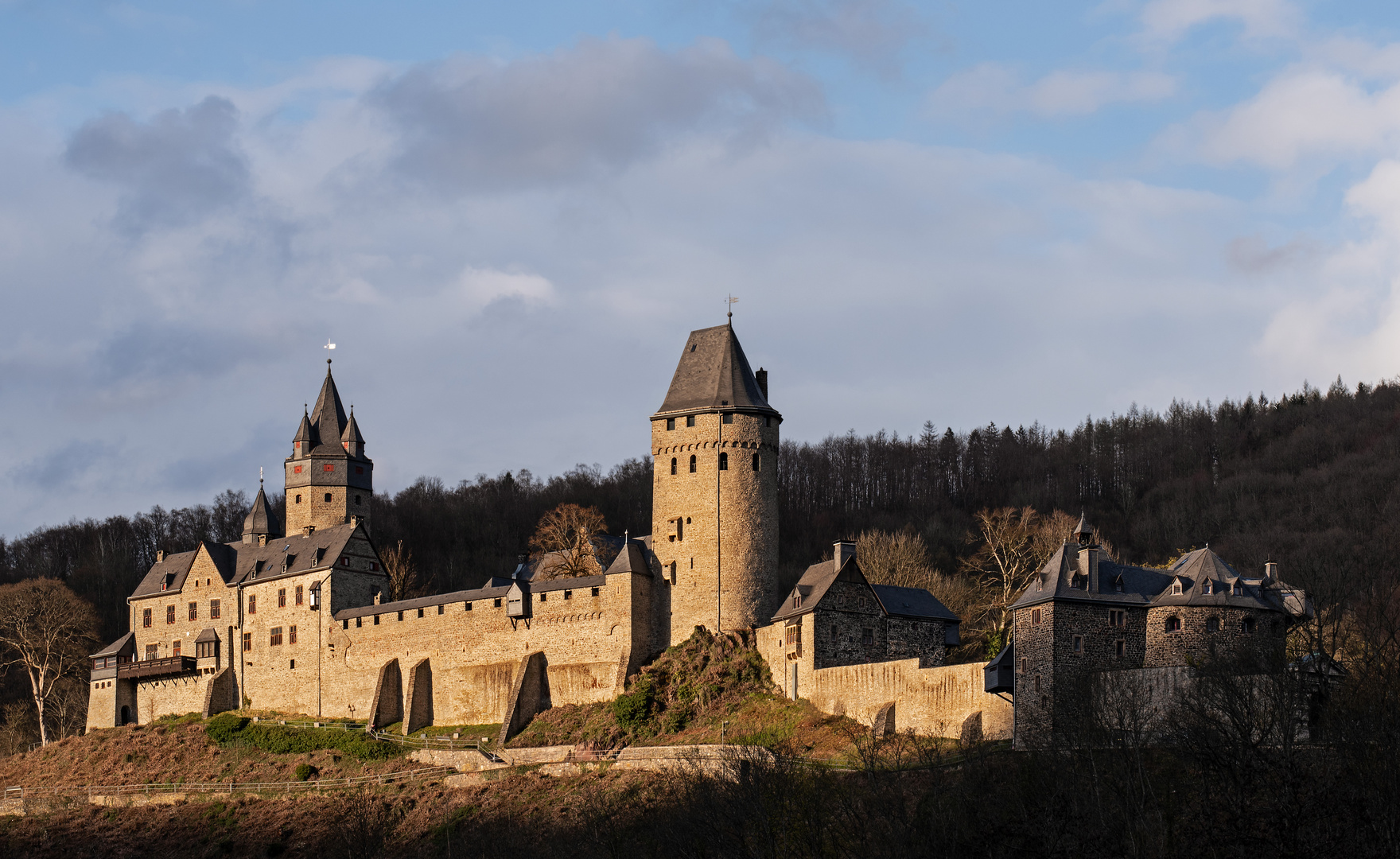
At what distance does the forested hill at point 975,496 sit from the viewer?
81.3 metres

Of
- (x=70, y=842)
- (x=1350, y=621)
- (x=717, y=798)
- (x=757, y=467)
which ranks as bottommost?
(x=70, y=842)

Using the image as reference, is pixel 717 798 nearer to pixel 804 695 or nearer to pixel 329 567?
pixel 804 695

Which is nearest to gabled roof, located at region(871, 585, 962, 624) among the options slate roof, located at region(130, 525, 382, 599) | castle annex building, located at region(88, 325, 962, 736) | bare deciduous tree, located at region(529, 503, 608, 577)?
castle annex building, located at region(88, 325, 962, 736)

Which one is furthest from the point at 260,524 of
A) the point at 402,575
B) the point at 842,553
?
the point at 842,553

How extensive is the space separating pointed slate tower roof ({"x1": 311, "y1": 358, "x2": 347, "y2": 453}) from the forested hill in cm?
1495

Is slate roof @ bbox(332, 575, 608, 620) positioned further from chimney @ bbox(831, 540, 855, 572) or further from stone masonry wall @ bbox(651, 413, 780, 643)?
chimney @ bbox(831, 540, 855, 572)

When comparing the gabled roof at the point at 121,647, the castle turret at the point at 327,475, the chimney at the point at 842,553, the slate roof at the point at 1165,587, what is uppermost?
the castle turret at the point at 327,475

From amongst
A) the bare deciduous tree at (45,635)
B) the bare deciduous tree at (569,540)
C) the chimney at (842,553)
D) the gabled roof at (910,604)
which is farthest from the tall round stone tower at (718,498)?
the bare deciduous tree at (45,635)

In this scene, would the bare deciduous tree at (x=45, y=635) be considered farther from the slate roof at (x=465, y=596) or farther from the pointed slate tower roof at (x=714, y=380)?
the pointed slate tower roof at (x=714, y=380)

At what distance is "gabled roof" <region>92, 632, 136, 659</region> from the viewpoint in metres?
67.7

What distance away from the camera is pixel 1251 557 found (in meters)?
66.7

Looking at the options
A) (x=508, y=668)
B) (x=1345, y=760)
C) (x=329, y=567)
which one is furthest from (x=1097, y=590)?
(x=329, y=567)

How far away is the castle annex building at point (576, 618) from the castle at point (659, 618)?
7 centimetres

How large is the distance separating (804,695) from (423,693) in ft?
48.9
